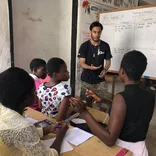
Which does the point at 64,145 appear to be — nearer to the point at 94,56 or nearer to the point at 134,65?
the point at 134,65

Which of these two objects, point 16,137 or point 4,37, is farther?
point 4,37

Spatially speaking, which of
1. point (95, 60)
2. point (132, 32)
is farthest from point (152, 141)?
point (132, 32)

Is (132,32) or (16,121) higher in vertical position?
Result: (132,32)

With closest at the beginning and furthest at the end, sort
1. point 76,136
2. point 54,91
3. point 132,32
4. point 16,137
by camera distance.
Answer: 1. point 16,137
2. point 76,136
3. point 54,91
4. point 132,32

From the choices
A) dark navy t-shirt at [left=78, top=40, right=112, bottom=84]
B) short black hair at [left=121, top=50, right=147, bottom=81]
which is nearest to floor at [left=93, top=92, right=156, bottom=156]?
dark navy t-shirt at [left=78, top=40, right=112, bottom=84]

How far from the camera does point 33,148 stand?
0.84 metres

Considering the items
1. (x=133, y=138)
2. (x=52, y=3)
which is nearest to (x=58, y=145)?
(x=133, y=138)

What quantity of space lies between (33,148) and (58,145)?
0.82 feet

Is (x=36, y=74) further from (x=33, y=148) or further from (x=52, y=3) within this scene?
(x=52, y=3)

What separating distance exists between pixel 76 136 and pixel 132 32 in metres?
2.40

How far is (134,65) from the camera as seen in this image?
1.11m

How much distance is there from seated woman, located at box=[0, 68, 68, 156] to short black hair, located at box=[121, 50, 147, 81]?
23.2 inches

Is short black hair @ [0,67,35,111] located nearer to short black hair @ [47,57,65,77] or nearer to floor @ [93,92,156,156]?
short black hair @ [47,57,65,77]

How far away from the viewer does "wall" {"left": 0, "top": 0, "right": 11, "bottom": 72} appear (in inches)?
93.0
